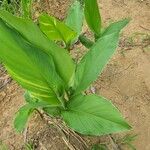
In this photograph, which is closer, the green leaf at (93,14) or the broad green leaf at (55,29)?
the broad green leaf at (55,29)

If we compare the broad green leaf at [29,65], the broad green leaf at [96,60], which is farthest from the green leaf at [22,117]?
the broad green leaf at [96,60]

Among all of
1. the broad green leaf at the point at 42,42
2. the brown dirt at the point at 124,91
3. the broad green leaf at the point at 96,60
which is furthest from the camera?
the brown dirt at the point at 124,91

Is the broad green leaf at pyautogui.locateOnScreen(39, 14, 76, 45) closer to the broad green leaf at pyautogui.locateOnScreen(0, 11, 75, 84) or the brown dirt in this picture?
the broad green leaf at pyautogui.locateOnScreen(0, 11, 75, 84)

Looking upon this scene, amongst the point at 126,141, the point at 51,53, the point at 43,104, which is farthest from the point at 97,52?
the point at 126,141

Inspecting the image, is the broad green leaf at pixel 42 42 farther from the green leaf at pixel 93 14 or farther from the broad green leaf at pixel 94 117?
the green leaf at pixel 93 14

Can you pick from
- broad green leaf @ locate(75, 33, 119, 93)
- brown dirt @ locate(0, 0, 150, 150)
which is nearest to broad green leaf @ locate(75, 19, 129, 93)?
broad green leaf @ locate(75, 33, 119, 93)

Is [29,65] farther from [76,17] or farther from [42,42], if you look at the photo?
[76,17]

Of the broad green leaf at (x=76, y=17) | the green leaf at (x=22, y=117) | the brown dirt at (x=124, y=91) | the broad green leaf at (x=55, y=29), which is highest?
the broad green leaf at (x=55, y=29)

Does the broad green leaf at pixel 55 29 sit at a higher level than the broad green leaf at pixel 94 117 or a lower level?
higher

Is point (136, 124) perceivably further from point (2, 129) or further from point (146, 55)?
point (2, 129)
